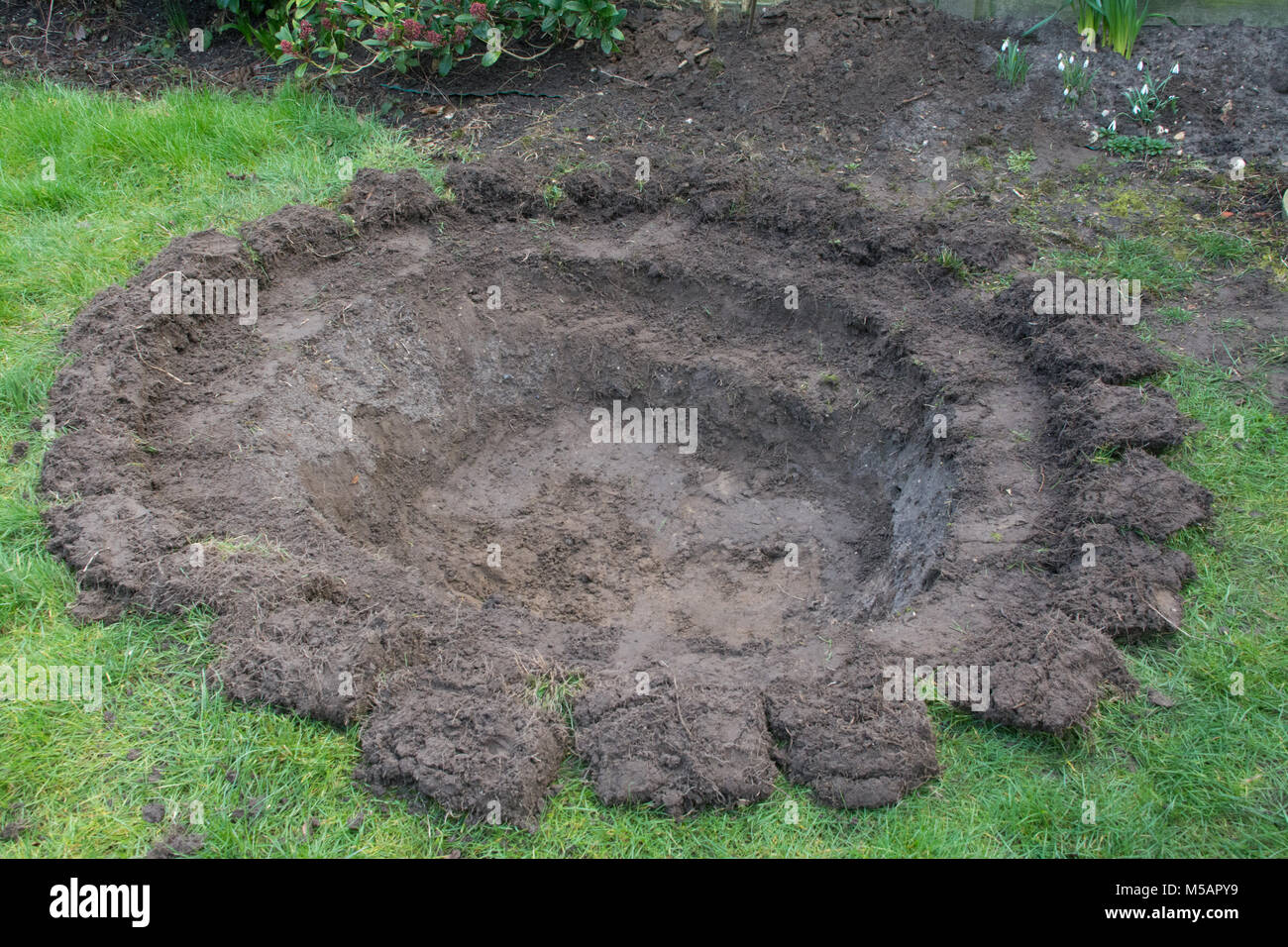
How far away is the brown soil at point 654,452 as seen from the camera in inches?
123

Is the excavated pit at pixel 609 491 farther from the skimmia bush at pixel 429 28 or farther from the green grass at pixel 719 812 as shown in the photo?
the skimmia bush at pixel 429 28

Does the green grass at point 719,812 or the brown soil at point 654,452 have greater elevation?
Result: the brown soil at point 654,452

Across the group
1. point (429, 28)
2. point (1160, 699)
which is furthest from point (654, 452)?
point (429, 28)

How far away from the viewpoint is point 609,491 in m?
5.00

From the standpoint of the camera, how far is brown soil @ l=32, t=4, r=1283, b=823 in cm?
313

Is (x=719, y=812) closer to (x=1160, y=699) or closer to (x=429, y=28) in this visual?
(x=1160, y=699)

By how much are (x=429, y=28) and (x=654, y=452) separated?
3355 millimetres

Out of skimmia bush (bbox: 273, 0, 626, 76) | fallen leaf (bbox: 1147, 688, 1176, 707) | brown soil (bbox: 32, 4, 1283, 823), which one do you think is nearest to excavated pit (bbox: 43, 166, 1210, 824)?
brown soil (bbox: 32, 4, 1283, 823)

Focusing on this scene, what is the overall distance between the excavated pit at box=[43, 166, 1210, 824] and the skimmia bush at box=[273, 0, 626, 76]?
120 cm

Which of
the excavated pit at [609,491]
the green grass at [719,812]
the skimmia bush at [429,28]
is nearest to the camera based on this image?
the green grass at [719,812]

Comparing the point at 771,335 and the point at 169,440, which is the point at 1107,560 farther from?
the point at 169,440

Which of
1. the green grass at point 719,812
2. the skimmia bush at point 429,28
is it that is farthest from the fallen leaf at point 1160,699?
the skimmia bush at point 429,28

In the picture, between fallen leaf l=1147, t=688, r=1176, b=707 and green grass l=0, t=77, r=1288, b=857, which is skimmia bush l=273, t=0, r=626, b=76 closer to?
green grass l=0, t=77, r=1288, b=857

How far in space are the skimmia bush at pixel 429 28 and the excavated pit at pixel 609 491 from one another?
1.20 metres
